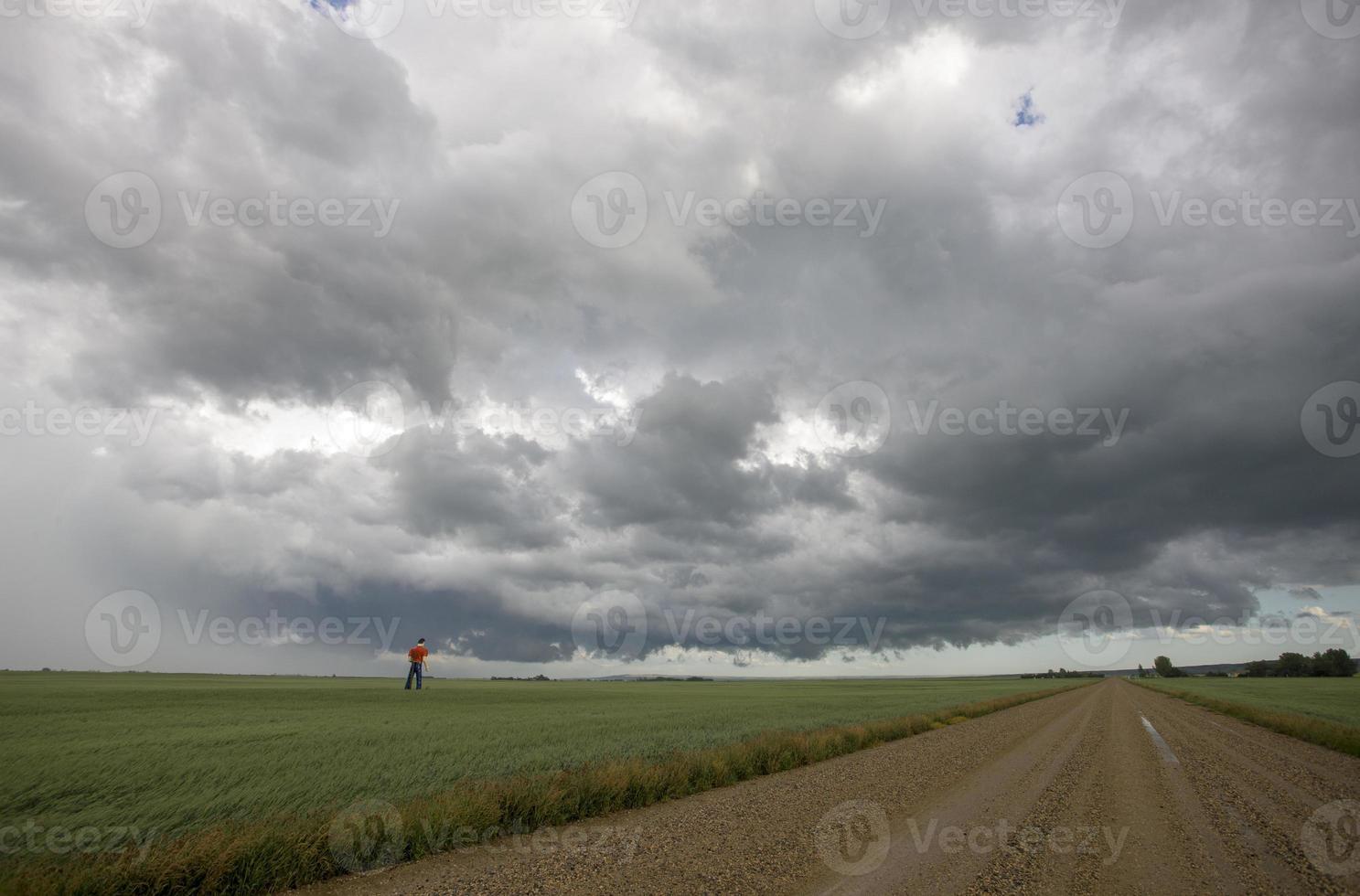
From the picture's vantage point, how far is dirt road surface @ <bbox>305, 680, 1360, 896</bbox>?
7477 millimetres

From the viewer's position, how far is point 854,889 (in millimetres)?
7152

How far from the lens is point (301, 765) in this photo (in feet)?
39.8

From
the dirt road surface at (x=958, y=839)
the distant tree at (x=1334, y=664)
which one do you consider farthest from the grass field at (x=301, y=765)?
the distant tree at (x=1334, y=664)

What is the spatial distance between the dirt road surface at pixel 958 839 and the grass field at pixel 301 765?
0.72 m

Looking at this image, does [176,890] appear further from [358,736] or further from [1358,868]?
[1358,868]

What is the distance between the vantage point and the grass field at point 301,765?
305 inches

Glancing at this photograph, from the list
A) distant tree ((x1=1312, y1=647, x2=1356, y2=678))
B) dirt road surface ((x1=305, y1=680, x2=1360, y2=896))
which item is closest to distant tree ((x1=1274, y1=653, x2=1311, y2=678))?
distant tree ((x1=1312, y1=647, x2=1356, y2=678))

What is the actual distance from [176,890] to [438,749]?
884 centimetres

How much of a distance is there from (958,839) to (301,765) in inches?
474

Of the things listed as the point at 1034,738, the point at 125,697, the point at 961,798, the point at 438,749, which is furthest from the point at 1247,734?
the point at 125,697

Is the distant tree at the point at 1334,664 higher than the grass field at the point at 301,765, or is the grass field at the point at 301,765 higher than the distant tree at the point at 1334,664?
the grass field at the point at 301,765

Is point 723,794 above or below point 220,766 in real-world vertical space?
below

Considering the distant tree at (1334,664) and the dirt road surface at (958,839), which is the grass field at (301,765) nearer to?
the dirt road surface at (958,839)

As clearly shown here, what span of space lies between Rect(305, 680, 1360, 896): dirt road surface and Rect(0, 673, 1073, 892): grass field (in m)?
0.72
